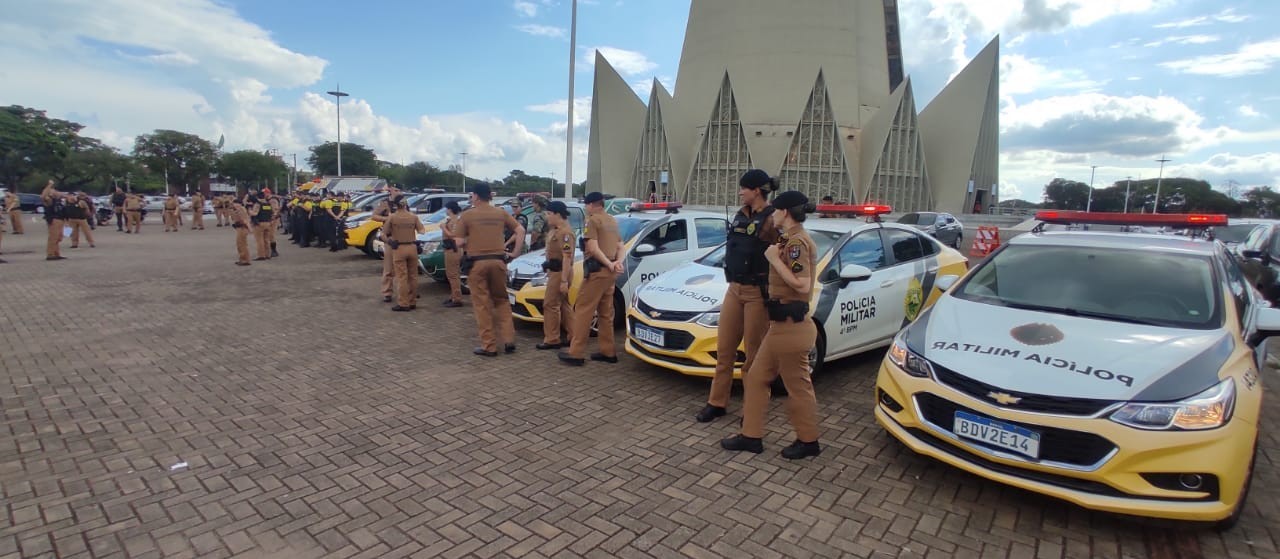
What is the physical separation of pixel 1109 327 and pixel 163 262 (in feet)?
54.0

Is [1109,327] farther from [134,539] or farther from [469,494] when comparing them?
[134,539]

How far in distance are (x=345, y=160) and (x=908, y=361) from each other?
9878 centimetres

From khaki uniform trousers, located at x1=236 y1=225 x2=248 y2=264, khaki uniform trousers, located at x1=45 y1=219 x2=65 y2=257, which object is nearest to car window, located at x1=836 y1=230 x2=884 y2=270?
khaki uniform trousers, located at x1=236 y1=225 x2=248 y2=264

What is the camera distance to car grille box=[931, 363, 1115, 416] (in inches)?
117

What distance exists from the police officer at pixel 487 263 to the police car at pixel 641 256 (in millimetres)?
884

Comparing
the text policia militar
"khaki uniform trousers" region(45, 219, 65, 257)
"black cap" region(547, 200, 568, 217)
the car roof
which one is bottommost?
"khaki uniform trousers" region(45, 219, 65, 257)

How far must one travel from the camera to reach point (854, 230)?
5863mm

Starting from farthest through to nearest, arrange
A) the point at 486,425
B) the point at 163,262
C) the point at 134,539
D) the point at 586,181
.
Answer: the point at 586,181
the point at 163,262
the point at 486,425
the point at 134,539

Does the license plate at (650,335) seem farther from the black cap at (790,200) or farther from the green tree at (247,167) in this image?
the green tree at (247,167)

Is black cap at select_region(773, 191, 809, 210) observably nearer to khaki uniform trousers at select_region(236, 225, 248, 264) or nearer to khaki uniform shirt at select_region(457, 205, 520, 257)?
khaki uniform shirt at select_region(457, 205, 520, 257)

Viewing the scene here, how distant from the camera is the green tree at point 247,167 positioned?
235 ft

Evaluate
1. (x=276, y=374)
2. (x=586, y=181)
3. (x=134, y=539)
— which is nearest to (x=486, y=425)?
(x=134, y=539)

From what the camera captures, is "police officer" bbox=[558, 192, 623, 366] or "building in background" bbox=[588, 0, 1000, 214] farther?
"building in background" bbox=[588, 0, 1000, 214]

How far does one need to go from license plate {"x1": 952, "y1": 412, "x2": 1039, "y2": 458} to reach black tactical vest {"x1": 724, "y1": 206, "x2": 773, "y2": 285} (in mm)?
1399
